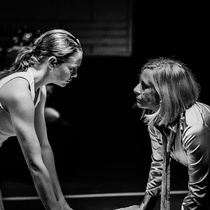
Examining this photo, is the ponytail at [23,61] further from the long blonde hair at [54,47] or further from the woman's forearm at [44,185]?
the woman's forearm at [44,185]

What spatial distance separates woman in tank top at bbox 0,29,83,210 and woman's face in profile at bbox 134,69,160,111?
0.34 meters

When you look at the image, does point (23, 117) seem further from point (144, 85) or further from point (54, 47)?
point (144, 85)

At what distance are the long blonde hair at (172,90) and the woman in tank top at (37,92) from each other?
0.43 m

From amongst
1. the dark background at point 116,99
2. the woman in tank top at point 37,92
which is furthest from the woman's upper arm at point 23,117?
the dark background at point 116,99

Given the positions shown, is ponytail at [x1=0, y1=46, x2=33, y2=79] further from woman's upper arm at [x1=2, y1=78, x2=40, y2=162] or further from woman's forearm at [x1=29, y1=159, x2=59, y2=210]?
woman's forearm at [x1=29, y1=159, x2=59, y2=210]

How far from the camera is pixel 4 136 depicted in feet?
7.25

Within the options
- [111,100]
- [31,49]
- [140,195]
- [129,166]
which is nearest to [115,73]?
[111,100]

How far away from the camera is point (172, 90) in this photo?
1.84 metres

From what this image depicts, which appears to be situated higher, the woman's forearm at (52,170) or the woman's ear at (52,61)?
the woman's ear at (52,61)

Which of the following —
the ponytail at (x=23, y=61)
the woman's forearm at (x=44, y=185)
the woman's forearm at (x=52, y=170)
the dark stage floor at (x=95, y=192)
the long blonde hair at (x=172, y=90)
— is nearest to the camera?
the long blonde hair at (x=172, y=90)

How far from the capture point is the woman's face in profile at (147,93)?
75.5 inches

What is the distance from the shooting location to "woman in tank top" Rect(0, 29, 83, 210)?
1964mm

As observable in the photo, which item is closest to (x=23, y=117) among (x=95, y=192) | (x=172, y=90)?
(x=172, y=90)

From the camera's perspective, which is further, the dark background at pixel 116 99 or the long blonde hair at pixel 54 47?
the dark background at pixel 116 99
